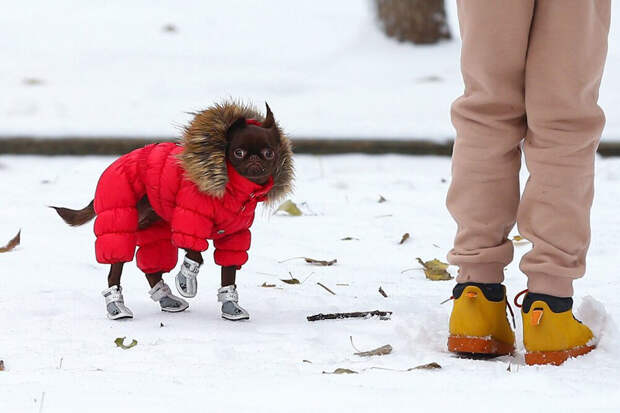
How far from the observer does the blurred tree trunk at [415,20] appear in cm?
753

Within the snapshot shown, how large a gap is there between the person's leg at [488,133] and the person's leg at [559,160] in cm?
5

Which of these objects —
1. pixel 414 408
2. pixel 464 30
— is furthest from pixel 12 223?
pixel 414 408

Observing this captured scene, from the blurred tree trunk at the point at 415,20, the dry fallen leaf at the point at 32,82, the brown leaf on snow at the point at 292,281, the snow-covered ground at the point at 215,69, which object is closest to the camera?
the brown leaf on snow at the point at 292,281

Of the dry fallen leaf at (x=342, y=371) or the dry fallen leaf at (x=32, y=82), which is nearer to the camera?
the dry fallen leaf at (x=342, y=371)

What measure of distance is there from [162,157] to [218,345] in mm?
597

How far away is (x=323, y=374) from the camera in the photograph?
2115 millimetres

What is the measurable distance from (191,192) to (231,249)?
223 millimetres

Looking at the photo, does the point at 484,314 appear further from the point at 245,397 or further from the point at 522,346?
the point at 245,397

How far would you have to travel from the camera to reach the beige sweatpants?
7.30 ft

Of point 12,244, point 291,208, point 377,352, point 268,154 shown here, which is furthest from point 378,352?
point 291,208

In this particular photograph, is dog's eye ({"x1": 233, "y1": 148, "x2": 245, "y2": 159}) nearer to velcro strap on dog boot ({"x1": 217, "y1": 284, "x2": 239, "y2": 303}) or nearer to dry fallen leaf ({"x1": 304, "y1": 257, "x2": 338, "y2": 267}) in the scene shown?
velcro strap on dog boot ({"x1": 217, "y1": 284, "x2": 239, "y2": 303})

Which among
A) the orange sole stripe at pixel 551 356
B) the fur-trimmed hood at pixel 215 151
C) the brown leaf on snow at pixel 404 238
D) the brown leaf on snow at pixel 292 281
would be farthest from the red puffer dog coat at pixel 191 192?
the brown leaf on snow at pixel 404 238

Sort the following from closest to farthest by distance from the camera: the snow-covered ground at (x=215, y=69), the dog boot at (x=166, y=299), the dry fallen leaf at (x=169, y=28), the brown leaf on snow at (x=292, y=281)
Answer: the dog boot at (x=166, y=299), the brown leaf on snow at (x=292, y=281), the snow-covered ground at (x=215, y=69), the dry fallen leaf at (x=169, y=28)

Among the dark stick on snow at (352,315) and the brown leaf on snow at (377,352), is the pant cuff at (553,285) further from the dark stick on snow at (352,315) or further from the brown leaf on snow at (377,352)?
the dark stick on snow at (352,315)
